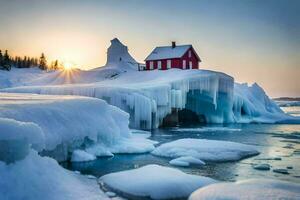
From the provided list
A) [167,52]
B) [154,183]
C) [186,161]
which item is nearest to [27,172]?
[154,183]

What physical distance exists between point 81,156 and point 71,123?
73.2 inches

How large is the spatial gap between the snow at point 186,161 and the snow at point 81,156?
4.49 m

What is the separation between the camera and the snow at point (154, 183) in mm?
12562

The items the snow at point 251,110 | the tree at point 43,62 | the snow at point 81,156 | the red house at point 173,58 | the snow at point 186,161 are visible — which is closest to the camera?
the snow at point 186,161

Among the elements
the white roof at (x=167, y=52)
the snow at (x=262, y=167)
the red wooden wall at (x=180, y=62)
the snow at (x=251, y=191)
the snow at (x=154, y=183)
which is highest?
the white roof at (x=167, y=52)

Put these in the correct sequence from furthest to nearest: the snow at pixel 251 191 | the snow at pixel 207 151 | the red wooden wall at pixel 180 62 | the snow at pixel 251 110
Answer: the red wooden wall at pixel 180 62 < the snow at pixel 251 110 < the snow at pixel 207 151 < the snow at pixel 251 191

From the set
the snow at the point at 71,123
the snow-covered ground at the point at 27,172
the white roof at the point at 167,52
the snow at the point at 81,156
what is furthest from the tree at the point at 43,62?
the snow-covered ground at the point at 27,172

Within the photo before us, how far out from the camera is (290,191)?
1175 cm

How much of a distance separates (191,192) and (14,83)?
217ft

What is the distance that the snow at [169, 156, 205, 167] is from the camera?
1823 centimetres

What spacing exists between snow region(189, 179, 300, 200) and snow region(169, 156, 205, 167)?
542 cm

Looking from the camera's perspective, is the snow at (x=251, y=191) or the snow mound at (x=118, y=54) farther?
the snow mound at (x=118, y=54)

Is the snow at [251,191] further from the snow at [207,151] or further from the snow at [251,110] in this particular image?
the snow at [251,110]

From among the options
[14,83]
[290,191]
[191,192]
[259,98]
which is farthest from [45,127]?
[14,83]
